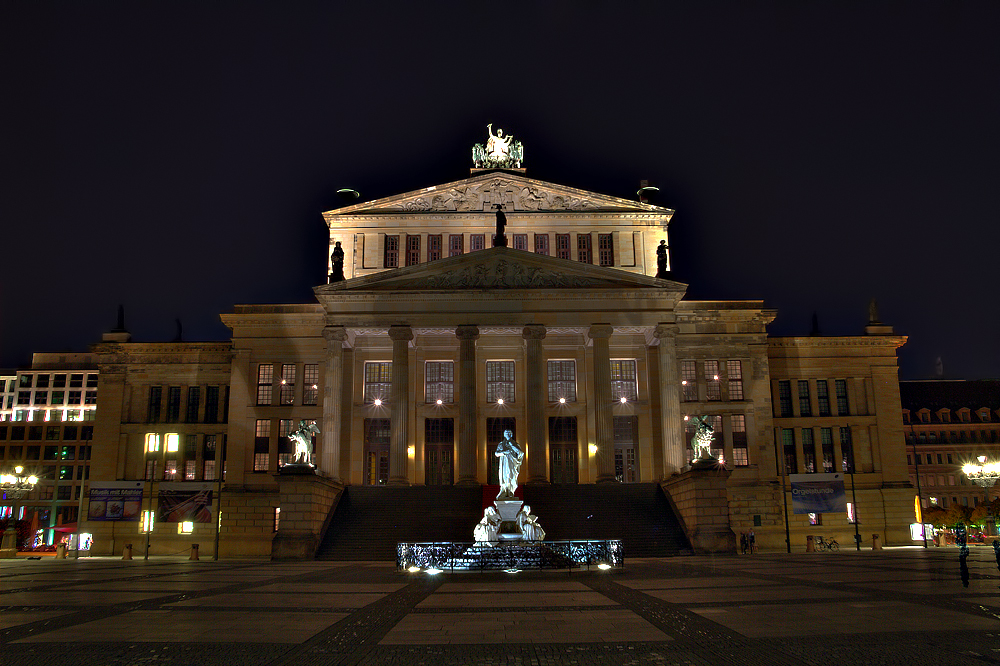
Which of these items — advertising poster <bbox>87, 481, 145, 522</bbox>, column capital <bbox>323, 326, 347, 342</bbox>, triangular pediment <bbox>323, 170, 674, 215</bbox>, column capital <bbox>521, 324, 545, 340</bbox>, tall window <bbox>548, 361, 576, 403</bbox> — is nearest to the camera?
column capital <bbox>521, 324, 545, 340</bbox>

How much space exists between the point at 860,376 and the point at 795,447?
7.15 meters

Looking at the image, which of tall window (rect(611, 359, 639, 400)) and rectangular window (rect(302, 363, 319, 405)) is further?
rectangular window (rect(302, 363, 319, 405))

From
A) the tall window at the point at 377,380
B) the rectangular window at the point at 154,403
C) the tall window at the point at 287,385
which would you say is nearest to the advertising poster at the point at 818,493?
the tall window at the point at 377,380

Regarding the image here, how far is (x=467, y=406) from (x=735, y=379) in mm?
18470

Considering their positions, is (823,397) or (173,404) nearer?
(173,404)

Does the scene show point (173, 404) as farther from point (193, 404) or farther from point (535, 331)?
point (535, 331)

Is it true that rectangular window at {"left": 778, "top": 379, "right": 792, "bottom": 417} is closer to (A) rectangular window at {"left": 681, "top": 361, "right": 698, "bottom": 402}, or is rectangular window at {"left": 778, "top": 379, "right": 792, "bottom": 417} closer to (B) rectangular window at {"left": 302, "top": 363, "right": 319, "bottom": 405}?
(A) rectangular window at {"left": 681, "top": 361, "right": 698, "bottom": 402}

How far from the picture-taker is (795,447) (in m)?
58.0

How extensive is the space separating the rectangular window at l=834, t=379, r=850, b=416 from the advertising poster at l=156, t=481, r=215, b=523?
43.3 metres

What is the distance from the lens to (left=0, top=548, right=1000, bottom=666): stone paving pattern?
38.6 feet

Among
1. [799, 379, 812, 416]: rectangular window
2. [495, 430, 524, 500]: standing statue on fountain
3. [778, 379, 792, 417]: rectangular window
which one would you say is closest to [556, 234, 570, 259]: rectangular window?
[778, 379, 792, 417]: rectangular window

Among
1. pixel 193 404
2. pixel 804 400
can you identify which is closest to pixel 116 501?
pixel 193 404

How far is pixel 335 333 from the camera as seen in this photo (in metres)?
50.5

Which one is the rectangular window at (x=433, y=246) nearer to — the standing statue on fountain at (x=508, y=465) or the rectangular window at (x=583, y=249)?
the rectangular window at (x=583, y=249)
